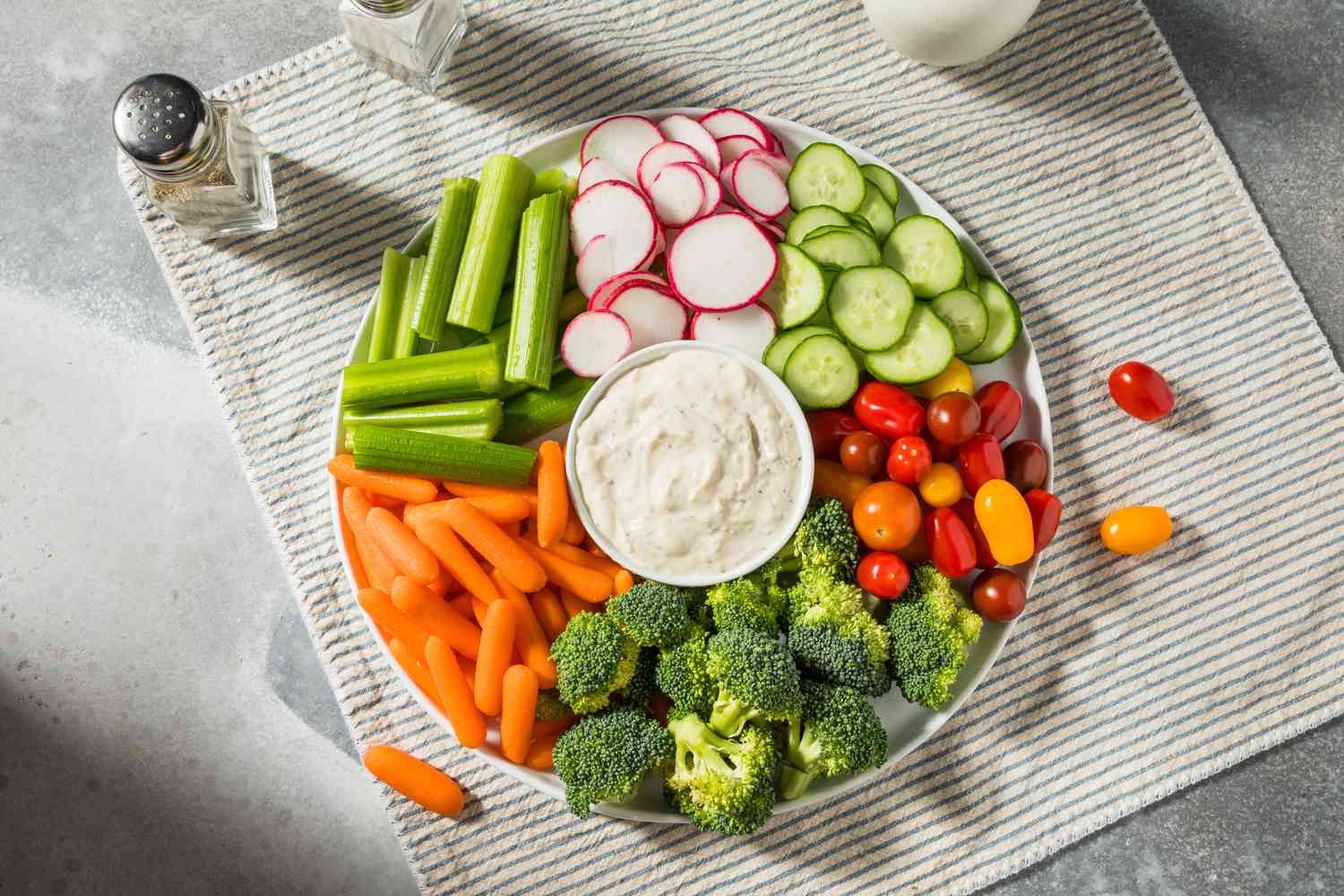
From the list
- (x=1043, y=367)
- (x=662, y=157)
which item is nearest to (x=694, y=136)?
(x=662, y=157)

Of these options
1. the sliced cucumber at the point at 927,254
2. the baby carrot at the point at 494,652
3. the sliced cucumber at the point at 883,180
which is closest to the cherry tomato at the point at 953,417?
the sliced cucumber at the point at 927,254

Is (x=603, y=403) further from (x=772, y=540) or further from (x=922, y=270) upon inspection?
(x=922, y=270)

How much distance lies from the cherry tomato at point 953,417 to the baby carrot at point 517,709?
3.32ft

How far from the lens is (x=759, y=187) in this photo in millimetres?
2242

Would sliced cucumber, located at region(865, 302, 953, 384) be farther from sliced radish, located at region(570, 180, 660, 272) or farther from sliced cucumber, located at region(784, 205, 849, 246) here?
sliced radish, located at region(570, 180, 660, 272)

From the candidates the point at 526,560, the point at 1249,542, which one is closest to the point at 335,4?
the point at 526,560

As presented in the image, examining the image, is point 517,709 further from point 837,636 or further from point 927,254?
point 927,254

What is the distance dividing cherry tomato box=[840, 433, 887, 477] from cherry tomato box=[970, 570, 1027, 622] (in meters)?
0.35

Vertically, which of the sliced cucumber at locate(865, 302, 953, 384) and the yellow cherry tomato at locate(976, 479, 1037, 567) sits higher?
the sliced cucumber at locate(865, 302, 953, 384)

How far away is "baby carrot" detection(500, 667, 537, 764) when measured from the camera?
→ 2041mm

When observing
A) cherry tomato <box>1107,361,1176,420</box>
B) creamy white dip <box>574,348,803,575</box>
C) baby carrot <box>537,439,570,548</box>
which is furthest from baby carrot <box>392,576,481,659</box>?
cherry tomato <box>1107,361,1176,420</box>

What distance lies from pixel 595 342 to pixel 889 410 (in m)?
0.65

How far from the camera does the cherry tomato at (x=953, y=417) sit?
2.12 m

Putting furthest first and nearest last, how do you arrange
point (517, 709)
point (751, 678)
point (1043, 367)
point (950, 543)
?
1. point (1043, 367)
2. point (950, 543)
3. point (517, 709)
4. point (751, 678)
